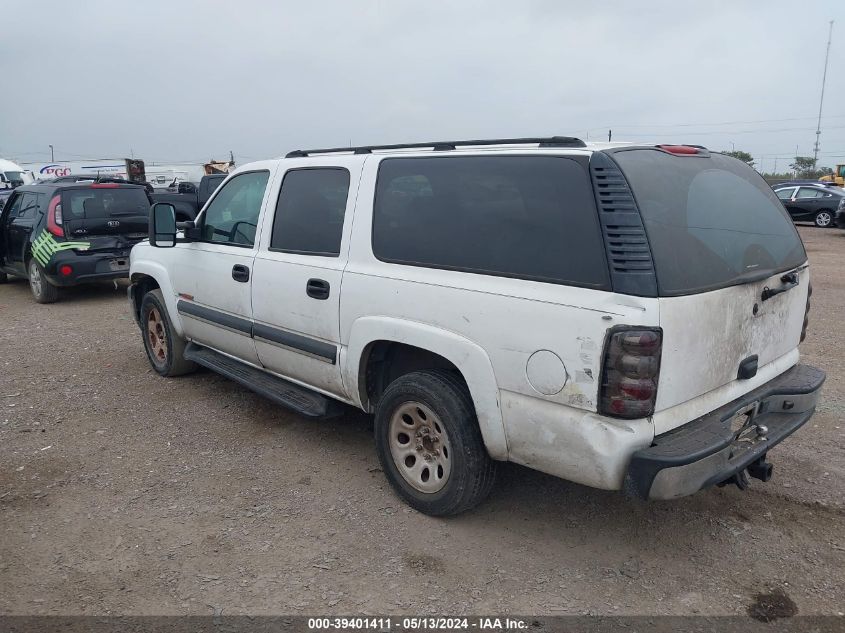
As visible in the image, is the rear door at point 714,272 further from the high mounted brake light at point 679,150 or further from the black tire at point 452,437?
the black tire at point 452,437

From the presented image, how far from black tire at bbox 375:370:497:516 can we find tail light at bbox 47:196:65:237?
733 centimetres

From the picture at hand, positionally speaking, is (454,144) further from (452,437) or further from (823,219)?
(823,219)

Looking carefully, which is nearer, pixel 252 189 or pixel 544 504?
pixel 544 504

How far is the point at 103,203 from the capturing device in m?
9.20

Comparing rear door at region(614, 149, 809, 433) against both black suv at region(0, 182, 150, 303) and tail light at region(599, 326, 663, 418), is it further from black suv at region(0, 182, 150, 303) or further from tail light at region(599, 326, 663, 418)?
black suv at region(0, 182, 150, 303)

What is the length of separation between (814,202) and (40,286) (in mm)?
19917

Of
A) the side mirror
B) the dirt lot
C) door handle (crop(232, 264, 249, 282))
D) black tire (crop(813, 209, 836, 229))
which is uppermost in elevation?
the side mirror

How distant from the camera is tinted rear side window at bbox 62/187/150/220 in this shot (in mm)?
9000

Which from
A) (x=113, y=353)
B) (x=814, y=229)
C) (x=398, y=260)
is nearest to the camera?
(x=398, y=260)

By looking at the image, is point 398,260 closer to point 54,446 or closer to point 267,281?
point 267,281

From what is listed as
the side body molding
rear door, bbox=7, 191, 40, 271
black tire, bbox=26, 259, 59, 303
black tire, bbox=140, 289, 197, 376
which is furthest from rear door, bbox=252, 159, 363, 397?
rear door, bbox=7, 191, 40, 271

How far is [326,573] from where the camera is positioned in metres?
2.99

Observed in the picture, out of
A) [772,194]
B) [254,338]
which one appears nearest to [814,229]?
[772,194]

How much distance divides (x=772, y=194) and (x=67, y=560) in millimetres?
4000
